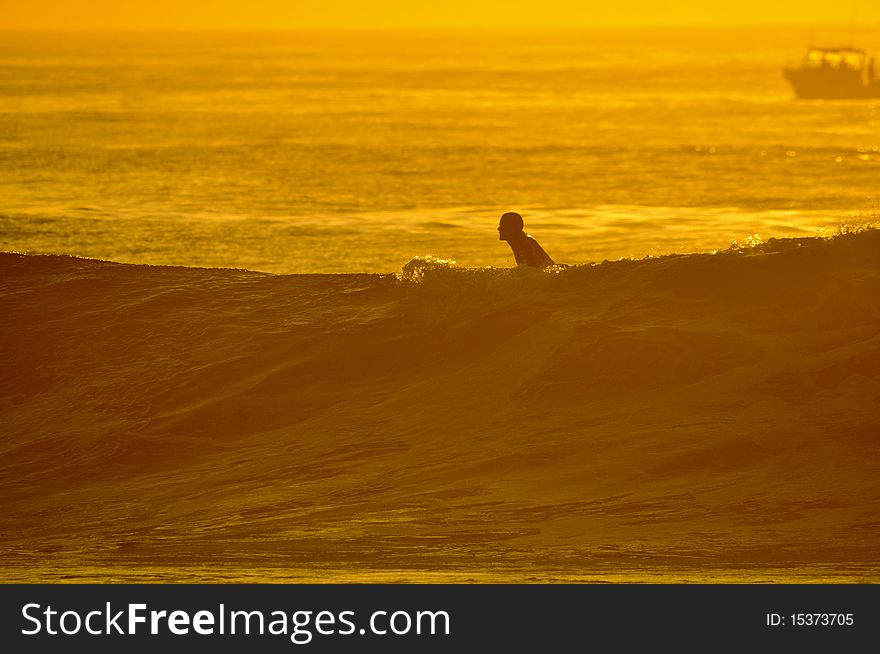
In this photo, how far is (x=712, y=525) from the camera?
28.2 ft

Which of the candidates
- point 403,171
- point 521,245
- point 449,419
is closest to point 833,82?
point 403,171

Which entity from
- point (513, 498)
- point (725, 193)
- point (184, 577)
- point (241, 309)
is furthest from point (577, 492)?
point (725, 193)

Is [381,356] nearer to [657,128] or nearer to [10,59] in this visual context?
[657,128]

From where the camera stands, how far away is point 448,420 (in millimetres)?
11422

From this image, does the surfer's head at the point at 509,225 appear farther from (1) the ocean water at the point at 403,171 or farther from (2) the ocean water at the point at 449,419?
(1) the ocean water at the point at 403,171

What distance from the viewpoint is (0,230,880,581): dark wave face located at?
838cm

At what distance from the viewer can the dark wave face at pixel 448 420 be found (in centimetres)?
838

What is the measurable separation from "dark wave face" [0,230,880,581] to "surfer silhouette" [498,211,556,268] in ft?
1.31

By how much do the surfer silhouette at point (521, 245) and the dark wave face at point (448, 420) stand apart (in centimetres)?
40

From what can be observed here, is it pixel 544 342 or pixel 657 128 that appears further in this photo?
pixel 657 128

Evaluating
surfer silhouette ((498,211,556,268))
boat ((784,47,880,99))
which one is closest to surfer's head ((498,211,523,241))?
surfer silhouette ((498,211,556,268))

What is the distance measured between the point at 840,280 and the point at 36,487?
24.5ft

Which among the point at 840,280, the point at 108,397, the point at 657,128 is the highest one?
the point at 657,128

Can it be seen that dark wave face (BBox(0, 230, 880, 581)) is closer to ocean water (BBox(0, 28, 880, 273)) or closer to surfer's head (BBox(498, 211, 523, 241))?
surfer's head (BBox(498, 211, 523, 241))
